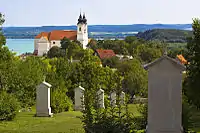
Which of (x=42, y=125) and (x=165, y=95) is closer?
(x=165, y=95)

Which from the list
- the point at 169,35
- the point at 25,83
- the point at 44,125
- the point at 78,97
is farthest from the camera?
the point at 169,35

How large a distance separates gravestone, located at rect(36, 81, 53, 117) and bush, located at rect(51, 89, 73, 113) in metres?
1.68

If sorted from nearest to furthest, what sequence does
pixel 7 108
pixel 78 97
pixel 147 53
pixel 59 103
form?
pixel 7 108 → pixel 59 103 → pixel 78 97 → pixel 147 53

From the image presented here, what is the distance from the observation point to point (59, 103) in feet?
59.5

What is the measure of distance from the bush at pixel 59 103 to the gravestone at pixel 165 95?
385 inches

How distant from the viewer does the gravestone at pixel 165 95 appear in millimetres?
8164

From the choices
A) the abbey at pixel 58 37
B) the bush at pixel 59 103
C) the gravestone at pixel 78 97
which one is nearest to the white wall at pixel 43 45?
the abbey at pixel 58 37

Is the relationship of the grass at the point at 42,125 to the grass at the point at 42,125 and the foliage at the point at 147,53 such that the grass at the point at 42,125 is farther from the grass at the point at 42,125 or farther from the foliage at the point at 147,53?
the foliage at the point at 147,53

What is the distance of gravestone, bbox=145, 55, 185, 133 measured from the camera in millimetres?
8164

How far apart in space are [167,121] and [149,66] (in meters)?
1.20

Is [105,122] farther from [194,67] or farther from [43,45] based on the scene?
[43,45]

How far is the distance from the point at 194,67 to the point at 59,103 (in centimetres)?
756

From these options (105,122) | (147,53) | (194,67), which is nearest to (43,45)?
(147,53)

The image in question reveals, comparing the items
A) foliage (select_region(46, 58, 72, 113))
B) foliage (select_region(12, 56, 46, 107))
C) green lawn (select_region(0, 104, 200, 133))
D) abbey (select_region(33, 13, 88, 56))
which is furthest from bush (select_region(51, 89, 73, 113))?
abbey (select_region(33, 13, 88, 56))
